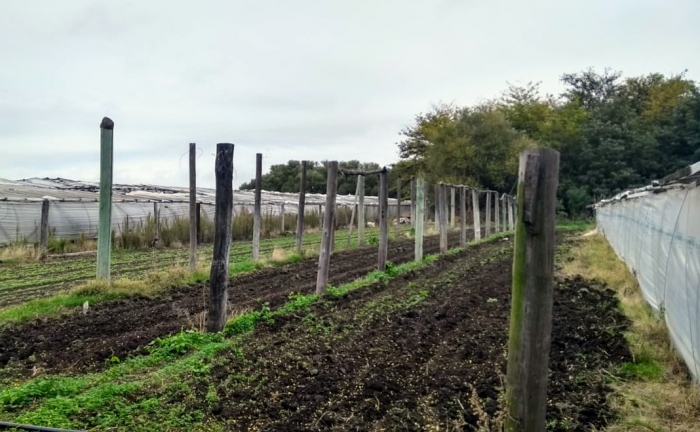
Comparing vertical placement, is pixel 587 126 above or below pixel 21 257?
above

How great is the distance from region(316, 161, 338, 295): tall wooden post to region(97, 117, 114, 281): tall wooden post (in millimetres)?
2854

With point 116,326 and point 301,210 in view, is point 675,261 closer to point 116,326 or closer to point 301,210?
point 116,326

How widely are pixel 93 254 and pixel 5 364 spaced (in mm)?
10691

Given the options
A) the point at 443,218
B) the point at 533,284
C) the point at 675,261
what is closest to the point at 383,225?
the point at 443,218

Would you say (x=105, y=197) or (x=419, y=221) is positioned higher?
(x=105, y=197)

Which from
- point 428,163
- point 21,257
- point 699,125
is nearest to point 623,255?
point 21,257

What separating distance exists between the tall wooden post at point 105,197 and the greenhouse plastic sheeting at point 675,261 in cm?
673

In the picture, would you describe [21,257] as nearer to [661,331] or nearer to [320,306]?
[320,306]

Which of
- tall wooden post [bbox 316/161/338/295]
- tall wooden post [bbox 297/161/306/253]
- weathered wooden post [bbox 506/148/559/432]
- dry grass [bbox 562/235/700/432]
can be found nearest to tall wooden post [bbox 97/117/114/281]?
tall wooden post [bbox 316/161/338/295]

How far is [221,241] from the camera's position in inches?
231

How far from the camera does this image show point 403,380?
443 cm

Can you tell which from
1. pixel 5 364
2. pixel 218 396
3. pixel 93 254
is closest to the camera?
pixel 218 396

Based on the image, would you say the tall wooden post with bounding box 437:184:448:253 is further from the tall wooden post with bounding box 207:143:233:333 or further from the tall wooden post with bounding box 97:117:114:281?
the tall wooden post with bounding box 207:143:233:333

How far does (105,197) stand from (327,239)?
9.94 ft
